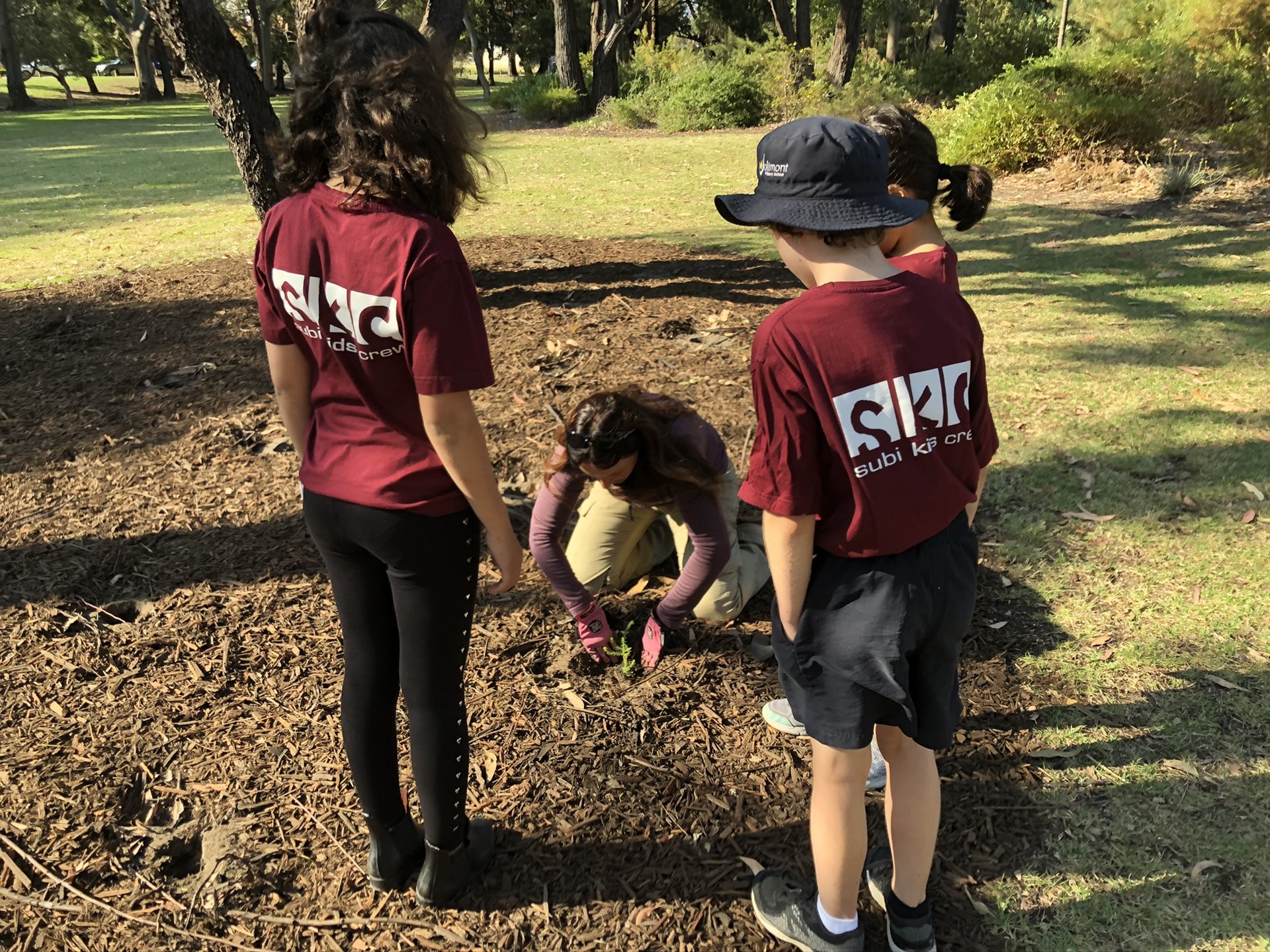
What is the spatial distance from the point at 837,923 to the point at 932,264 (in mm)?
1705

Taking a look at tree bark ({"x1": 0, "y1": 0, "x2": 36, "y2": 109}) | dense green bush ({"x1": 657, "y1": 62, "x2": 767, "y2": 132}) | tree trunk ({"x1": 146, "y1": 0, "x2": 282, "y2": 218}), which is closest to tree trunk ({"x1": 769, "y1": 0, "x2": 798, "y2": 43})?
dense green bush ({"x1": 657, "y1": 62, "x2": 767, "y2": 132})

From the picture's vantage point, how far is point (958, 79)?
22406 millimetres

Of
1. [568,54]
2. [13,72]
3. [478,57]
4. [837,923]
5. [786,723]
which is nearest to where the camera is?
[837,923]

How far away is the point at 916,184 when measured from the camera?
2576 millimetres

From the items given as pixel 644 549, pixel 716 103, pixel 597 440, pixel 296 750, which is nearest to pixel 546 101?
pixel 716 103

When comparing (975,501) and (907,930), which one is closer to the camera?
(975,501)

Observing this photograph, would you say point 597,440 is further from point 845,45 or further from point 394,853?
point 845,45

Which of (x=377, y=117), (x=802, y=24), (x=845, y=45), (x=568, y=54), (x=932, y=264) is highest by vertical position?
(x=802, y=24)

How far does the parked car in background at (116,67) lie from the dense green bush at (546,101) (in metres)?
46.2

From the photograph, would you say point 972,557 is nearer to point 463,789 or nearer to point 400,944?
point 463,789

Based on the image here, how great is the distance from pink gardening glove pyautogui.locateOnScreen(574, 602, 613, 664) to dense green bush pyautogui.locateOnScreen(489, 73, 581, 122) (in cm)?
2358

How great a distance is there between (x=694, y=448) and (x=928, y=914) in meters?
1.52

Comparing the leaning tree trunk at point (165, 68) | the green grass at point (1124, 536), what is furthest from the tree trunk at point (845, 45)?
the leaning tree trunk at point (165, 68)

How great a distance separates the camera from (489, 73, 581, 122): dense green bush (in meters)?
24.2
